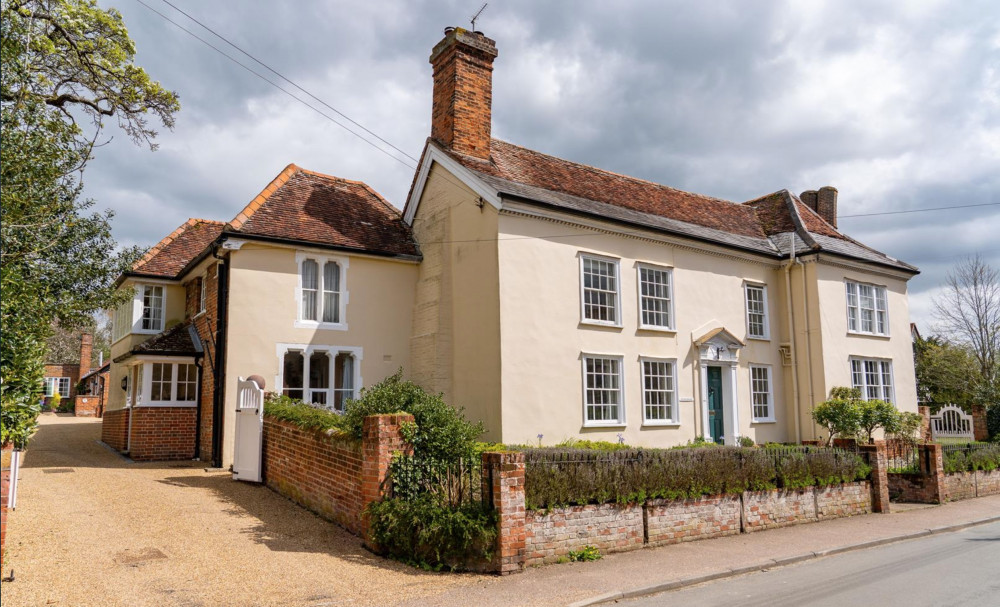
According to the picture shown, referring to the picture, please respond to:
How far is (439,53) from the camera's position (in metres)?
18.6

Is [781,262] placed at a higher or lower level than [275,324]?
higher

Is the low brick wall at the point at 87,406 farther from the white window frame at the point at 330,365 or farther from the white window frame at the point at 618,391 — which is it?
the white window frame at the point at 618,391

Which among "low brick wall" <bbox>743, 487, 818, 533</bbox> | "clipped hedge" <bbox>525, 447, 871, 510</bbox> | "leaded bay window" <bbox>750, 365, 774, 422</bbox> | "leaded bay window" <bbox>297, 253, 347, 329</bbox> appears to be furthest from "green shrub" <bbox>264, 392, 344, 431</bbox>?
"leaded bay window" <bbox>750, 365, 774, 422</bbox>

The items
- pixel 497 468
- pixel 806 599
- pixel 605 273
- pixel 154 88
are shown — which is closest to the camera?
pixel 806 599

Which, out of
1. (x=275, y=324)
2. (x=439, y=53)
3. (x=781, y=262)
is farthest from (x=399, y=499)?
(x=781, y=262)

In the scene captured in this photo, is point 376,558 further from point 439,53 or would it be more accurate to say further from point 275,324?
point 439,53

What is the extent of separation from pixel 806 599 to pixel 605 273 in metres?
10.9

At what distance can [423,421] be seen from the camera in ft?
30.4

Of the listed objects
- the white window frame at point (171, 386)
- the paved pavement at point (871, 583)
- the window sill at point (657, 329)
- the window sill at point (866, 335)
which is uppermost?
the window sill at point (866, 335)

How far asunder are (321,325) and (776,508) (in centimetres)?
1105

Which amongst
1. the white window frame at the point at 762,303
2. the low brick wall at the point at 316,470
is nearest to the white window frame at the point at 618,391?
the white window frame at the point at 762,303

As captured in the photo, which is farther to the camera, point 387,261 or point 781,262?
point 781,262

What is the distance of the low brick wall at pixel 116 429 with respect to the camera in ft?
62.1

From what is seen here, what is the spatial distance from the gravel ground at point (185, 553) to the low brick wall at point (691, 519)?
3235mm
